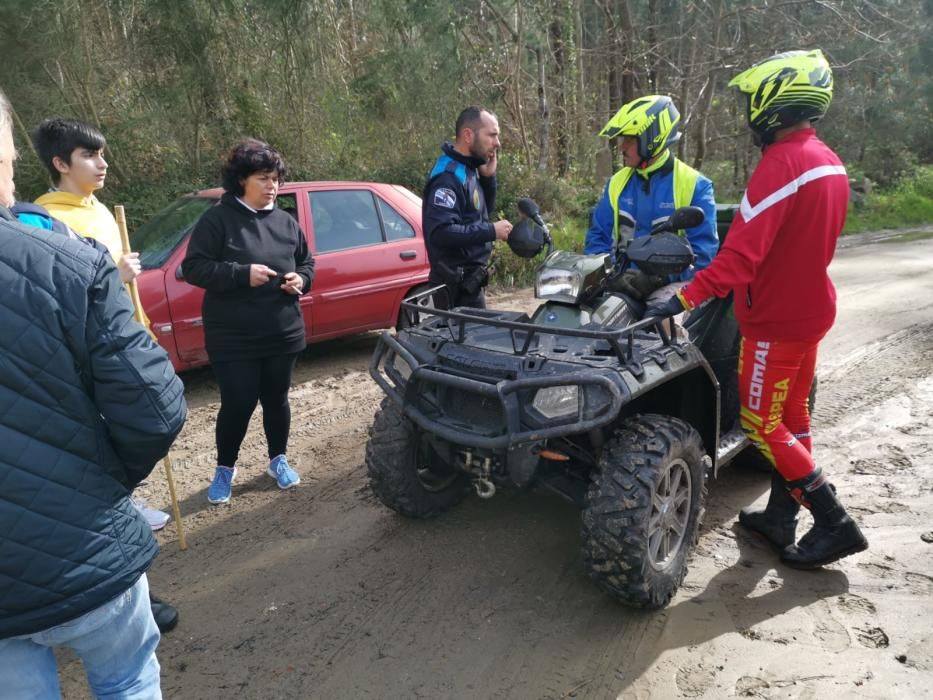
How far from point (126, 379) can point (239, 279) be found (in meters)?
2.15

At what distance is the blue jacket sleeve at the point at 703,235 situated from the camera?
3.67 m

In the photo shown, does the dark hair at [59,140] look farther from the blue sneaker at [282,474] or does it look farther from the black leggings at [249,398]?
the blue sneaker at [282,474]

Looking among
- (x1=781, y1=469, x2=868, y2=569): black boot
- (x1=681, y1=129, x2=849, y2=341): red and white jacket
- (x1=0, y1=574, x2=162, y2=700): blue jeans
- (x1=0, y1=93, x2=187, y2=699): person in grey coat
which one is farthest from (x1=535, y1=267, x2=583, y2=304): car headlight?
(x1=0, y1=574, x2=162, y2=700): blue jeans

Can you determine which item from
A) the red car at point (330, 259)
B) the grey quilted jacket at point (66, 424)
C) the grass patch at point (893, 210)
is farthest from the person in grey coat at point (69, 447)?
the grass patch at point (893, 210)

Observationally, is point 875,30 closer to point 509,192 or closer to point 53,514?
point 509,192

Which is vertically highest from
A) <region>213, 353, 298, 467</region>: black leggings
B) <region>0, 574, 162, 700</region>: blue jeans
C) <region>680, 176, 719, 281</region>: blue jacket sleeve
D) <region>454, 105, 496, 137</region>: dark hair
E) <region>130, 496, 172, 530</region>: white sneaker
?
<region>454, 105, 496, 137</region>: dark hair

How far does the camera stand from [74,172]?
347cm

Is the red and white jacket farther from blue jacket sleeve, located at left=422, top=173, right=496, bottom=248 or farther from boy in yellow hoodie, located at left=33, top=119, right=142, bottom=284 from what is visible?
boy in yellow hoodie, located at left=33, top=119, right=142, bottom=284

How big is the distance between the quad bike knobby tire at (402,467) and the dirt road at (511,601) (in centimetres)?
18

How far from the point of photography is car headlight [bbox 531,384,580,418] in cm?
278

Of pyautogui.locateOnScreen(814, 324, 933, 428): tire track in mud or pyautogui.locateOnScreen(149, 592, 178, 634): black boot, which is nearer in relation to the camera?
pyautogui.locateOnScreen(149, 592, 178, 634): black boot

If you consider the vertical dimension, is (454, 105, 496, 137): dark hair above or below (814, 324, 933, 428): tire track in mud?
above

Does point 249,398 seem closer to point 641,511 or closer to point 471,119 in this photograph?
point 471,119

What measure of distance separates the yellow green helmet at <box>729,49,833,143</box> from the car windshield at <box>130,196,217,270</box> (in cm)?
454
